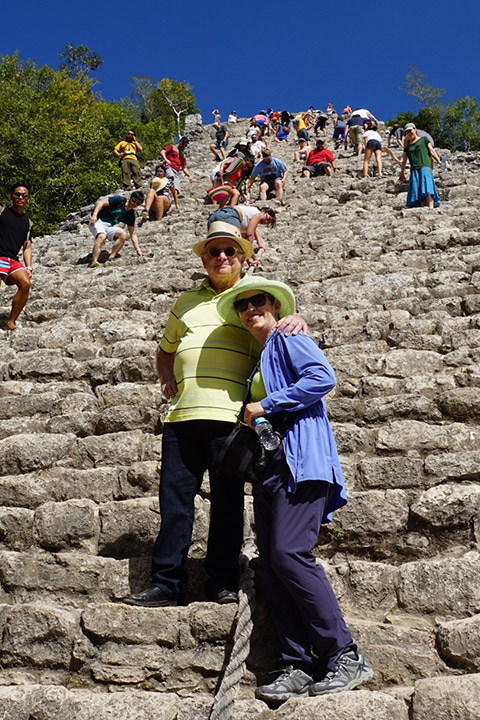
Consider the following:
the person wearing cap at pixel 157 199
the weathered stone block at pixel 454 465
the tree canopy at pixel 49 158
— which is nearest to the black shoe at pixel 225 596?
the weathered stone block at pixel 454 465

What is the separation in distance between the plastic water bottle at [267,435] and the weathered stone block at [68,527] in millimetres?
1601

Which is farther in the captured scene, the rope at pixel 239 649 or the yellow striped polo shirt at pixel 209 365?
the yellow striped polo shirt at pixel 209 365

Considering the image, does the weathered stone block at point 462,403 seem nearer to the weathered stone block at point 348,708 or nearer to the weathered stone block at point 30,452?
the weathered stone block at point 348,708

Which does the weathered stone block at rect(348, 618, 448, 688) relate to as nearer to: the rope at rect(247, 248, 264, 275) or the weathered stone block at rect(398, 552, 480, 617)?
the weathered stone block at rect(398, 552, 480, 617)

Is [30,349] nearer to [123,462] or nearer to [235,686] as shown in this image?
[123,462]

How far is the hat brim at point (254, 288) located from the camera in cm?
323

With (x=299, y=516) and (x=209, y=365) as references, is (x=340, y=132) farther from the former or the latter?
(x=299, y=516)

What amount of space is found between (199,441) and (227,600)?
80 cm

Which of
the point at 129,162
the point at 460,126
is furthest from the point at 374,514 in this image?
the point at 460,126

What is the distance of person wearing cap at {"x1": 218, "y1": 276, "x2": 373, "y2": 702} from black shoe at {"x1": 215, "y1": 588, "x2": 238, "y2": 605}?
0.81 feet

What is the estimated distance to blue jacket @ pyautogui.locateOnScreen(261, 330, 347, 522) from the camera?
283cm

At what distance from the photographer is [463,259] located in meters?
7.33

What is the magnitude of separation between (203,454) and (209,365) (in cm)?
48

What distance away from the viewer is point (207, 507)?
4.05 meters
